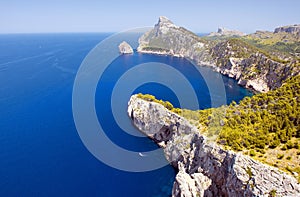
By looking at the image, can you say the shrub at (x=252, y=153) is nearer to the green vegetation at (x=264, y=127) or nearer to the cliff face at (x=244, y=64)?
the green vegetation at (x=264, y=127)

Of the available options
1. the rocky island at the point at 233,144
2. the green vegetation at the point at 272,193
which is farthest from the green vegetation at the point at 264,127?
the green vegetation at the point at 272,193

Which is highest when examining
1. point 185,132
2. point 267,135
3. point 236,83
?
point 267,135

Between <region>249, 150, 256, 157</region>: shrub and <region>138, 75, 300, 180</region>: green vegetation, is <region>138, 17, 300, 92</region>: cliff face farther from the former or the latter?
<region>249, 150, 256, 157</region>: shrub

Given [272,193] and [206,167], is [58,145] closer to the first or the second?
[206,167]

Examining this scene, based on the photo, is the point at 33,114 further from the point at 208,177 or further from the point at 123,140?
the point at 208,177

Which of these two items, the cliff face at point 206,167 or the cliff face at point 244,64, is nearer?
the cliff face at point 206,167

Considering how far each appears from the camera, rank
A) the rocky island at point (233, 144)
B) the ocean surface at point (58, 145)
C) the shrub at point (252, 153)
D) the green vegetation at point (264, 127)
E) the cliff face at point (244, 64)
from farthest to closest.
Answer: the cliff face at point (244, 64)
the ocean surface at point (58, 145)
the shrub at point (252, 153)
the green vegetation at point (264, 127)
the rocky island at point (233, 144)

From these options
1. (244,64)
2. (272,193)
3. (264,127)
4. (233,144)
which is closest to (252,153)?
(233,144)

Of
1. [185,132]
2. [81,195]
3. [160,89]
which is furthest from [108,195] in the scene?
[160,89]
